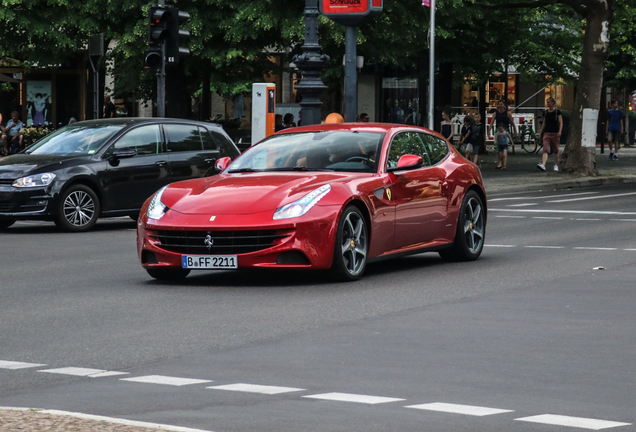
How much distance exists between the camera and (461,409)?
596cm

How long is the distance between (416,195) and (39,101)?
39.4 meters

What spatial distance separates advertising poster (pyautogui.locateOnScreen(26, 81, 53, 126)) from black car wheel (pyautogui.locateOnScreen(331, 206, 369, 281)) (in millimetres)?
39605

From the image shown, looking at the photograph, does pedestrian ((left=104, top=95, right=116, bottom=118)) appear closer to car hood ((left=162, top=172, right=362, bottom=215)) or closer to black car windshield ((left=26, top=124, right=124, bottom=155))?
black car windshield ((left=26, top=124, right=124, bottom=155))

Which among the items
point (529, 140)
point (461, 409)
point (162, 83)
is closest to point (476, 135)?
point (529, 140)

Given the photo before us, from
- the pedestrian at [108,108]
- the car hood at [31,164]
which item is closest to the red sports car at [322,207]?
the car hood at [31,164]

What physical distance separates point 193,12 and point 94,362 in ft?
73.7

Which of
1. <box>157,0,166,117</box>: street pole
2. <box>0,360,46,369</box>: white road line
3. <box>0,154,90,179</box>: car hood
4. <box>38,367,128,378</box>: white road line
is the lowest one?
<box>0,360,46,369</box>: white road line

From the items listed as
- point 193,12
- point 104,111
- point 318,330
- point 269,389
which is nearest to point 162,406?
point 269,389

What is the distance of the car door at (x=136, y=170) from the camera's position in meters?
17.7

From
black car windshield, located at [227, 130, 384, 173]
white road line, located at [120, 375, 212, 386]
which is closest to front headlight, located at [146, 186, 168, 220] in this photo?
black car windshield, located at [227, 130, 384, 173]

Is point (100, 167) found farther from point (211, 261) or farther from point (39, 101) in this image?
point (39, 101)

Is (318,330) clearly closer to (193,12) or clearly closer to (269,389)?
(269,389)

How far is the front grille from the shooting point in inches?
424

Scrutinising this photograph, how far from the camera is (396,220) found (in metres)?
11.9
